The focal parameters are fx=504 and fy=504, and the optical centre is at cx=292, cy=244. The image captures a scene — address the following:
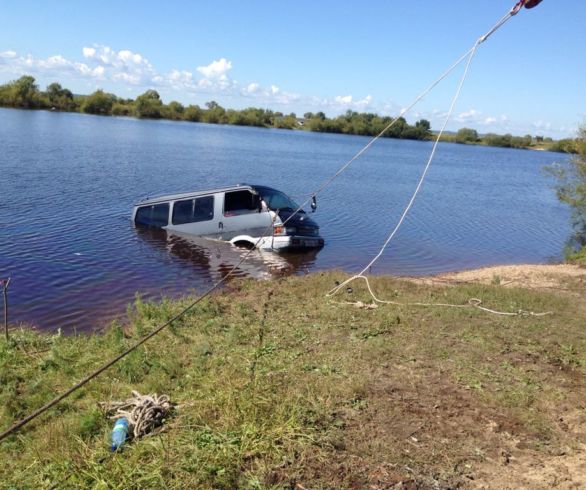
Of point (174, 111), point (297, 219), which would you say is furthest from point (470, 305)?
point (174, 111)

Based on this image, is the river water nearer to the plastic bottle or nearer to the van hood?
the van hood

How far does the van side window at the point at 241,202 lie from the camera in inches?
682

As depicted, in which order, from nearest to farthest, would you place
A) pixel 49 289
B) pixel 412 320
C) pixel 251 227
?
pixel 412 320, pixel 49 289, pixel 251 227

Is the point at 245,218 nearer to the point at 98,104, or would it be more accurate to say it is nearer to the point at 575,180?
the point at 575,180

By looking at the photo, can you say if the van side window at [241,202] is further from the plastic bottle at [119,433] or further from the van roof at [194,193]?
the plastic bottle at [119,433]

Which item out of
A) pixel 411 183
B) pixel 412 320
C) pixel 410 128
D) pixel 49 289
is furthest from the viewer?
pixel 410 128

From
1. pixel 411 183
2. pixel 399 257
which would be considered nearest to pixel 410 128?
pixel 411 183

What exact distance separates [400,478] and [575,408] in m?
3.04

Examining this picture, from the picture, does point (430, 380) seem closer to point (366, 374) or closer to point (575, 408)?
point (366, 374)

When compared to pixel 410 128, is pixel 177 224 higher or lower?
lower

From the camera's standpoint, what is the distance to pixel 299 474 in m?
4.71

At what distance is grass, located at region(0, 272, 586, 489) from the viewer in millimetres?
4859

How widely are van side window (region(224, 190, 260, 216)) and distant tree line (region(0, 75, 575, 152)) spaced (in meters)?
81.0

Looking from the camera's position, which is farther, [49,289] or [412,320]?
[49,289]
